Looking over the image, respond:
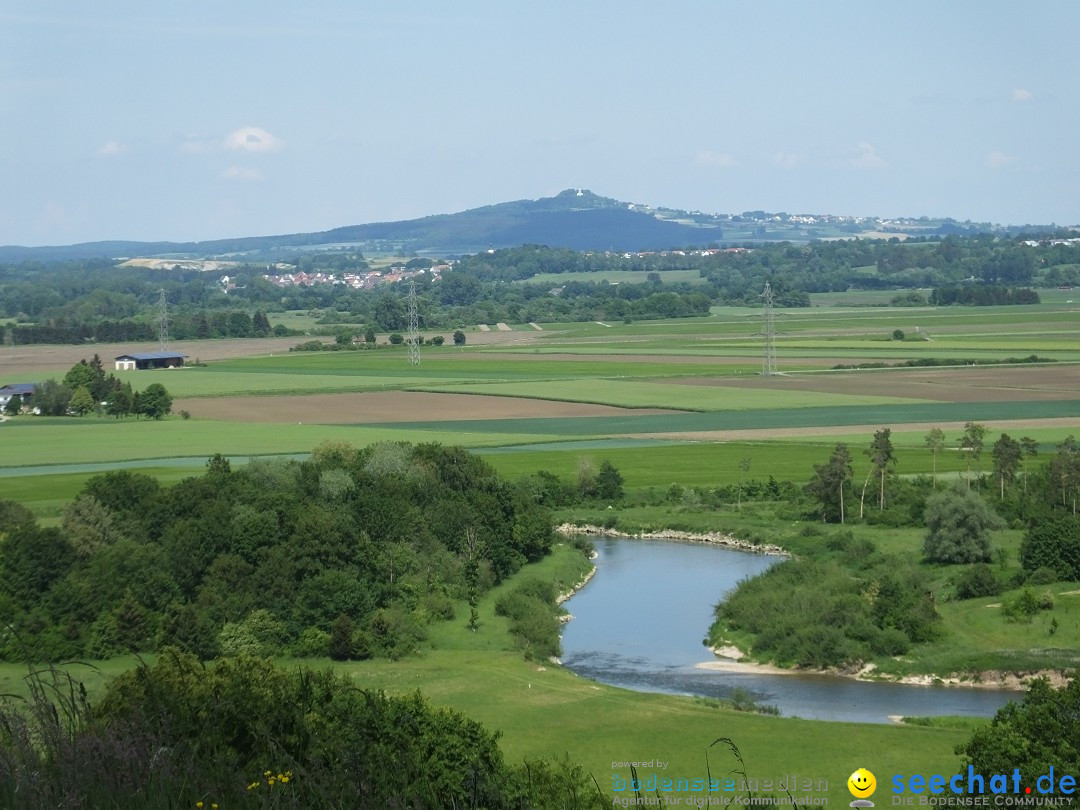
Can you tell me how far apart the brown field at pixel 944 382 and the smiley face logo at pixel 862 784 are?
51.9 meters

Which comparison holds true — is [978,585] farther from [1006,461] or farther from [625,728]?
[625,728]

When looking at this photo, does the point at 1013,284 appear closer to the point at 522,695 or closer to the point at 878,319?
the point at 878,319

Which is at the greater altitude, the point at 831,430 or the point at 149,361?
the point at 149,361

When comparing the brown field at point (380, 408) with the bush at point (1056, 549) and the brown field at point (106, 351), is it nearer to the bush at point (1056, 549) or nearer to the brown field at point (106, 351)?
the brown field at point (106, 351)

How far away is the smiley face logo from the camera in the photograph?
17188mm

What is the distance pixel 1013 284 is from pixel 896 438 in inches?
5027

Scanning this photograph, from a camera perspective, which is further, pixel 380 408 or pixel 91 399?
pixel 91 399

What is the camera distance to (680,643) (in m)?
32.1

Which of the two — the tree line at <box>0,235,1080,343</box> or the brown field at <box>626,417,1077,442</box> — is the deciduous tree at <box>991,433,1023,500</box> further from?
the tree line at <box>0,235,1080,343</box>

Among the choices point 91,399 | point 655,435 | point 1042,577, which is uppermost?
point 91,399

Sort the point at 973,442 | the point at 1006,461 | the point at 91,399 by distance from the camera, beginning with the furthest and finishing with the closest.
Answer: the point at 91,399 → the point at 973,442 → the point at 1006,461

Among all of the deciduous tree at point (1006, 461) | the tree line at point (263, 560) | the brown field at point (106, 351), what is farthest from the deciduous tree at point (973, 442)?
the brown field at point (106, 351)

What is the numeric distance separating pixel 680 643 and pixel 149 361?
236 ft

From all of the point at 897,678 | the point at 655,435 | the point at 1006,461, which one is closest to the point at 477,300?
the point at 655,435
